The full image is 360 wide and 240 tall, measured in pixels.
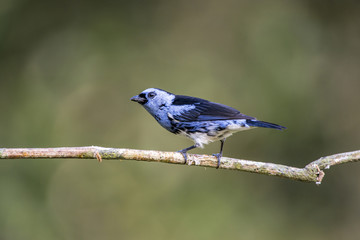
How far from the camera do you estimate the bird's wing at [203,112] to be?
13.6 feet

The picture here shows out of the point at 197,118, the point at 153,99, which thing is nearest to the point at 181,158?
the point at 197,118

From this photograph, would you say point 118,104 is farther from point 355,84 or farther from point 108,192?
point 355,84

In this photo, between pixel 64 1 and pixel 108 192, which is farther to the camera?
pixel 64 1

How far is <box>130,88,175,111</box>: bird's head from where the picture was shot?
14.8ft

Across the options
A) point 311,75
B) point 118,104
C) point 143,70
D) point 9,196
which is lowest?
point 9,196

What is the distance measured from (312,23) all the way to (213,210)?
3.77m

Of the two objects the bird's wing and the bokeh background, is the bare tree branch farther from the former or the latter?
the bokeh background

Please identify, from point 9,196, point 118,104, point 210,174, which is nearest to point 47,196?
point 9,196

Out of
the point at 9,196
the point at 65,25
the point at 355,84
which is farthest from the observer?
the point at 65,25

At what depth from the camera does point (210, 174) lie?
6.79 metres

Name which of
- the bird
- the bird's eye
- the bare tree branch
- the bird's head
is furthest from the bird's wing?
the bare tree branch

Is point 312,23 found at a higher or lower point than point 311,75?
higher

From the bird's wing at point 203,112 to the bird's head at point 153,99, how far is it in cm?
12

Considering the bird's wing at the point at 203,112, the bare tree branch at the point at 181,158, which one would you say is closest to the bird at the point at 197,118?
the bird's wing at the point at 203,112
